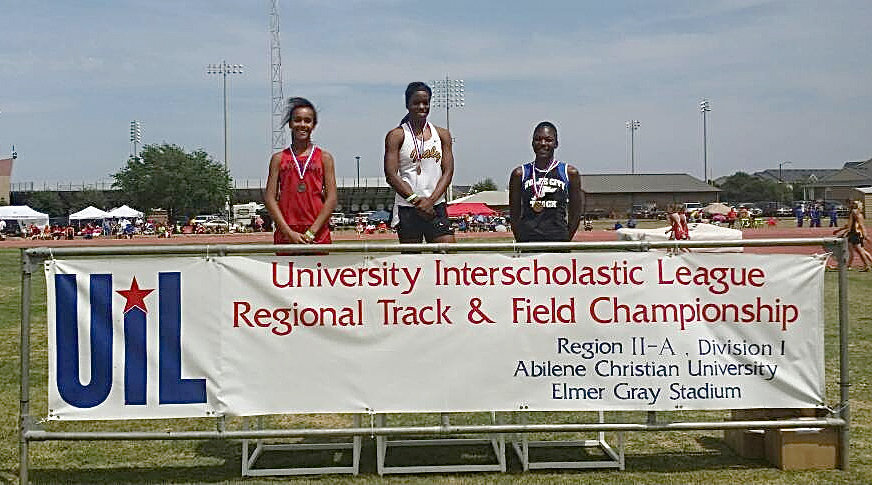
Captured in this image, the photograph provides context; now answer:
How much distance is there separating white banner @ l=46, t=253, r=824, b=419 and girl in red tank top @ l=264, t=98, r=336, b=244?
865 mm

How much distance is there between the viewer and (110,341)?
5.59 m

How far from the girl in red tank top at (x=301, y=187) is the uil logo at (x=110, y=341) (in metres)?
1.06

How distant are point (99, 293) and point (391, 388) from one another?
1768mm

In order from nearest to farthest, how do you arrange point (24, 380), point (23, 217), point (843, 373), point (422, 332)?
point (24, 380) → point (422, 332) → point (843, 373) → point (23, 217)

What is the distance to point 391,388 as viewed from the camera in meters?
5.71

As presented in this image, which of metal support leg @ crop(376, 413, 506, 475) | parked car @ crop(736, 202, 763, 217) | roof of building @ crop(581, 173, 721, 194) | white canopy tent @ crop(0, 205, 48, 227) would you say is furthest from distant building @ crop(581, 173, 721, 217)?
metal support leg @ crop(376, 413, 506, 475)

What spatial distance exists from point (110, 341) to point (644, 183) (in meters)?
140

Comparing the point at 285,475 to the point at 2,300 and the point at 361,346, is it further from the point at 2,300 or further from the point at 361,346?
the point at 2,300

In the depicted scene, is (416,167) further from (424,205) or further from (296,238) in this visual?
(296,238)

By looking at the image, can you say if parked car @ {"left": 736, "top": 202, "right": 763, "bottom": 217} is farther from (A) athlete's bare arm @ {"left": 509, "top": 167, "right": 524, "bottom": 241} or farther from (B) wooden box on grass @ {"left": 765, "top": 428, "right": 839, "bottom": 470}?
(B) wooden box on grass @ {"left": 765, "top": 428, "right": 839, "bottom": 470}

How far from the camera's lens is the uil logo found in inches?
220

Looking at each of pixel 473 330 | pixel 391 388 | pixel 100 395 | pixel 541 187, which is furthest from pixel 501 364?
pixel 100 395

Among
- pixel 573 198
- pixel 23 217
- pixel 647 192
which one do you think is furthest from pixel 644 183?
pixel 573 198

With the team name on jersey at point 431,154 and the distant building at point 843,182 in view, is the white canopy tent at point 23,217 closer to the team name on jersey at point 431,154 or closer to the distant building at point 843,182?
the team name on jersey at point 431,154
